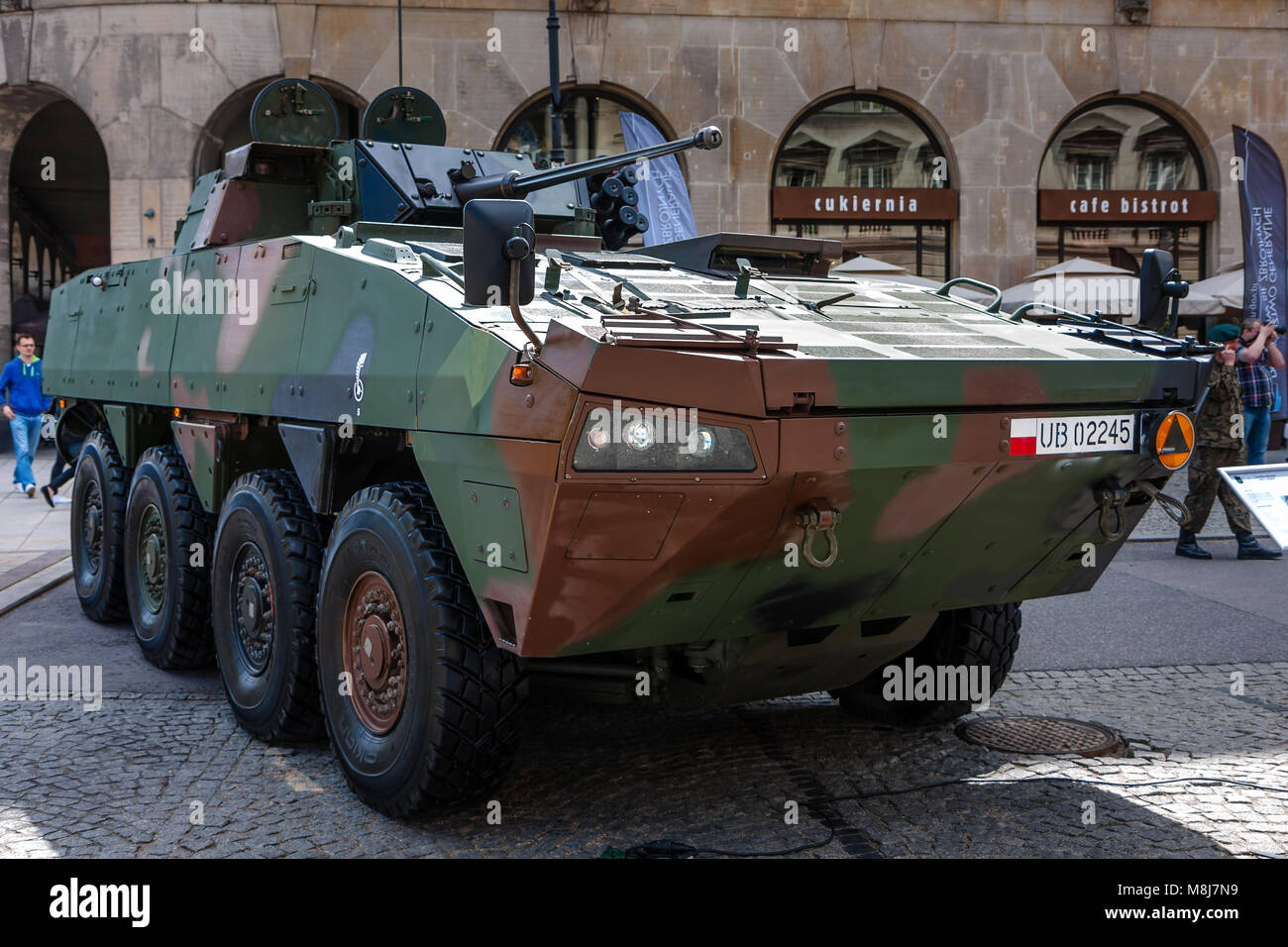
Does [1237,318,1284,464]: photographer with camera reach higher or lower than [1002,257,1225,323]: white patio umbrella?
lower

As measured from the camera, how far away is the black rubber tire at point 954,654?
5488 millimetres

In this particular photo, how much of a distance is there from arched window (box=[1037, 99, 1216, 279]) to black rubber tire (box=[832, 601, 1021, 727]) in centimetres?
1475

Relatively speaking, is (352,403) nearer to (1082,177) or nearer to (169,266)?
(169,266)

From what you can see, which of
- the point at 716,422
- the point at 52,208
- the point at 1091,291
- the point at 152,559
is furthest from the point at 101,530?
the point at 52,208

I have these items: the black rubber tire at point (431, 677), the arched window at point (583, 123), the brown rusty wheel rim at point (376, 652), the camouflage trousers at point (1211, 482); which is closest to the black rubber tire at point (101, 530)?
the brown rusty wheel rim at point (376, 652)

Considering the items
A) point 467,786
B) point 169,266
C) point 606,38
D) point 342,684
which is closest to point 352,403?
point 342,684

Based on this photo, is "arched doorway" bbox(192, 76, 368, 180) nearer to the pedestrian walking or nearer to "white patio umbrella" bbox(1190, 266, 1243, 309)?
the pedestrian walking

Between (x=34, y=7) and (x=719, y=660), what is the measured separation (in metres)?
17.2

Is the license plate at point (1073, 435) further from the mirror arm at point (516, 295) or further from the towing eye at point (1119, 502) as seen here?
the mirror arm at point (516, 295)

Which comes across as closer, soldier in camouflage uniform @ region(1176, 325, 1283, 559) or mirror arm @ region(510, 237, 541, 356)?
mirror arm @ region(510, 237, 541, 356)

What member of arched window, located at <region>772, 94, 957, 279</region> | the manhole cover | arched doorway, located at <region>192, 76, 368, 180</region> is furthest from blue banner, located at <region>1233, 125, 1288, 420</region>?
the manhole cover

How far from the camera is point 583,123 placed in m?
18.9

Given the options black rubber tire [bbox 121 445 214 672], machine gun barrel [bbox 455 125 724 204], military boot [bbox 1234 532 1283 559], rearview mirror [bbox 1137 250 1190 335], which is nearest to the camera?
rearview mirror [bbox 1137 250 1190 335]

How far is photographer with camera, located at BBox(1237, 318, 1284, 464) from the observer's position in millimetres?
11602
